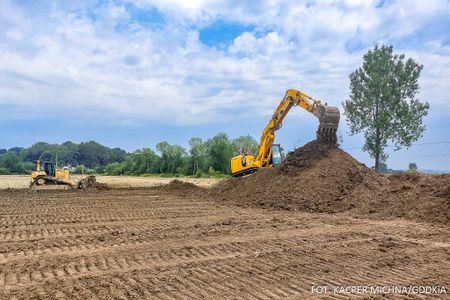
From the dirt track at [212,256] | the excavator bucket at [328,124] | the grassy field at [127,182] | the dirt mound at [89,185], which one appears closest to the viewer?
the dirt track at [212,256]

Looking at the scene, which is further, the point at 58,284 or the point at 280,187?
the point at 280,187

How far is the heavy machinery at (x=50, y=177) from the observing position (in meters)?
→ 22.1

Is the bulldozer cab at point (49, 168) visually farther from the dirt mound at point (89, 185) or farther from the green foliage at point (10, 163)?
the green foliage at point (10, 163)

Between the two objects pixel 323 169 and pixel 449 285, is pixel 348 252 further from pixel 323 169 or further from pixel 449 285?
pixel 323 169

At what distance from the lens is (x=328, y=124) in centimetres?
1631

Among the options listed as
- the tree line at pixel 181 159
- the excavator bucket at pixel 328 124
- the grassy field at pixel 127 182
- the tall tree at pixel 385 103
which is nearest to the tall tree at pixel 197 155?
the tree line at pixel 181 159

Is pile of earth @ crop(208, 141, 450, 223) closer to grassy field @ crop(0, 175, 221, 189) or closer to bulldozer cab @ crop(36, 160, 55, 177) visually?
bulldozer cab @ crop(36, 160, 55, 177)

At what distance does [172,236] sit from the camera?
8.34 metres

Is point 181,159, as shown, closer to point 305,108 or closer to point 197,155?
point 197,155

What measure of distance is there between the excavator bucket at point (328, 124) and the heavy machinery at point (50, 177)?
14.8 meters

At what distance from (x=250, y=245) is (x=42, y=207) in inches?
398

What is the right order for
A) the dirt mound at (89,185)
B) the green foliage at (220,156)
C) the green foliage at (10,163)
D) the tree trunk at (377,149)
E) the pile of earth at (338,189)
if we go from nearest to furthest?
the pile of earth at (338,189) < the dirt mound at (89,185) < the tree trunk at (377,149) < the green foliage at (220,156) < the green foliage at (10,163)

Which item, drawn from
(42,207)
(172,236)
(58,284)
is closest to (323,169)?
(172,236)

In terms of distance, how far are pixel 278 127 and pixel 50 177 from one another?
1308 cm
